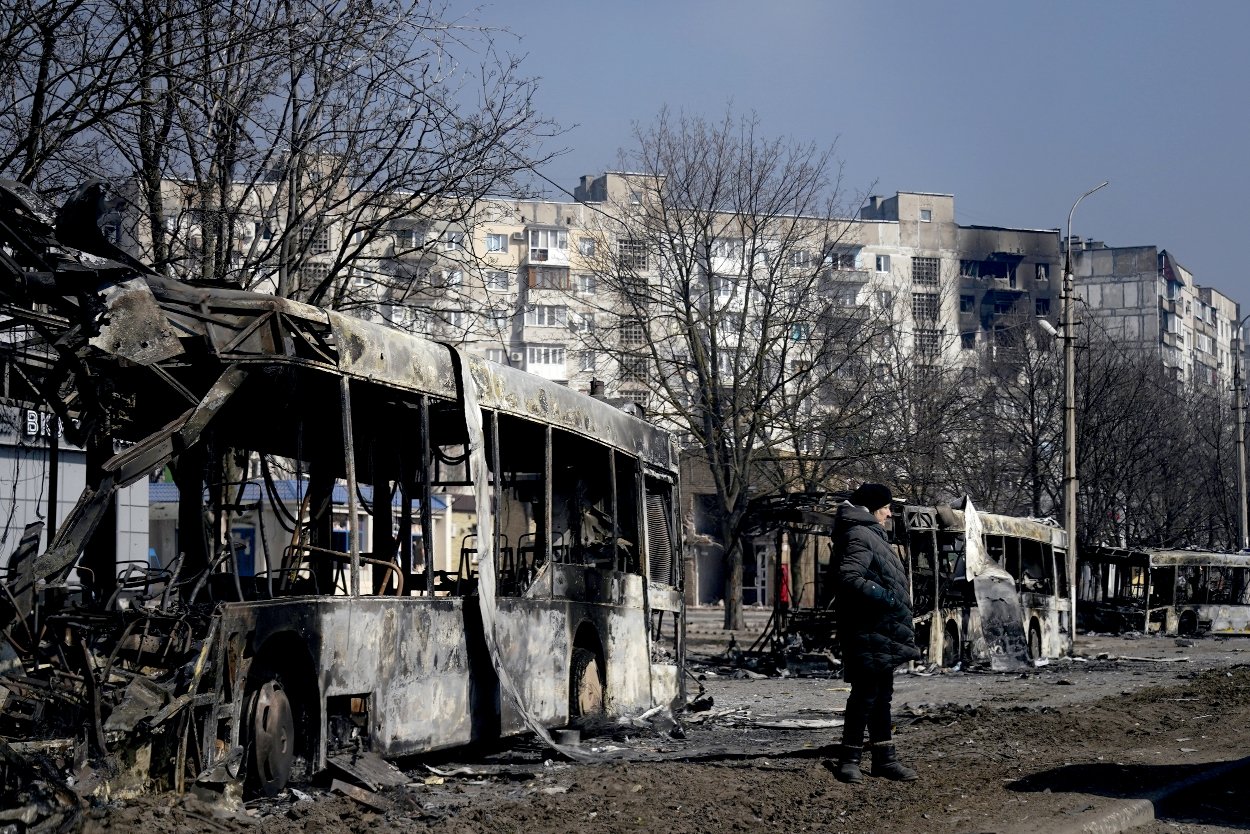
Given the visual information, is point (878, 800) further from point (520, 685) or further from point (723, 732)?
point (723, 732)

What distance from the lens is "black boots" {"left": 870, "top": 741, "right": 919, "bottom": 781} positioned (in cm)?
998

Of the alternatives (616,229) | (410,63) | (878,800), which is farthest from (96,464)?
(616,229)

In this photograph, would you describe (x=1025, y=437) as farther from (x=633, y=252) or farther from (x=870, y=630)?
(x=870, y=630)

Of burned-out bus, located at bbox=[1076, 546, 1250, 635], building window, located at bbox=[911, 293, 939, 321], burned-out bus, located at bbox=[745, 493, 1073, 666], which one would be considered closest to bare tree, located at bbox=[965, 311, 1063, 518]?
burned-out bus, located at bbox=[1076, 546, 1250, 635]

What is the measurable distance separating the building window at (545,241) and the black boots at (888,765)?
87134mm

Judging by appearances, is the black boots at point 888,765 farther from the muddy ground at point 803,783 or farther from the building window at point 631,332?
the building window at point 631,332

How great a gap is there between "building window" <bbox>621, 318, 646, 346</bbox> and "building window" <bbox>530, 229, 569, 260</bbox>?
59205 mm

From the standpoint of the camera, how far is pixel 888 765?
10.0 meters

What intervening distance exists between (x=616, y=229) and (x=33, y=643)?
31.7 m

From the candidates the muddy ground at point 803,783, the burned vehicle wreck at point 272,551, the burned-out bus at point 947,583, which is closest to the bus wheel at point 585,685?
the burned vehicle wreck at point 272,551

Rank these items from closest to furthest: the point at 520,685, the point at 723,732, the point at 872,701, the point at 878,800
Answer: the point at 878,800 → the point at 872,701 → the point at 520,685 → the point at 723,732

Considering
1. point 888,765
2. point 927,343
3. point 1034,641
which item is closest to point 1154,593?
point 1034,641

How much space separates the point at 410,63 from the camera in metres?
17.4

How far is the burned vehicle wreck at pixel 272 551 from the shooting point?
787 cm
